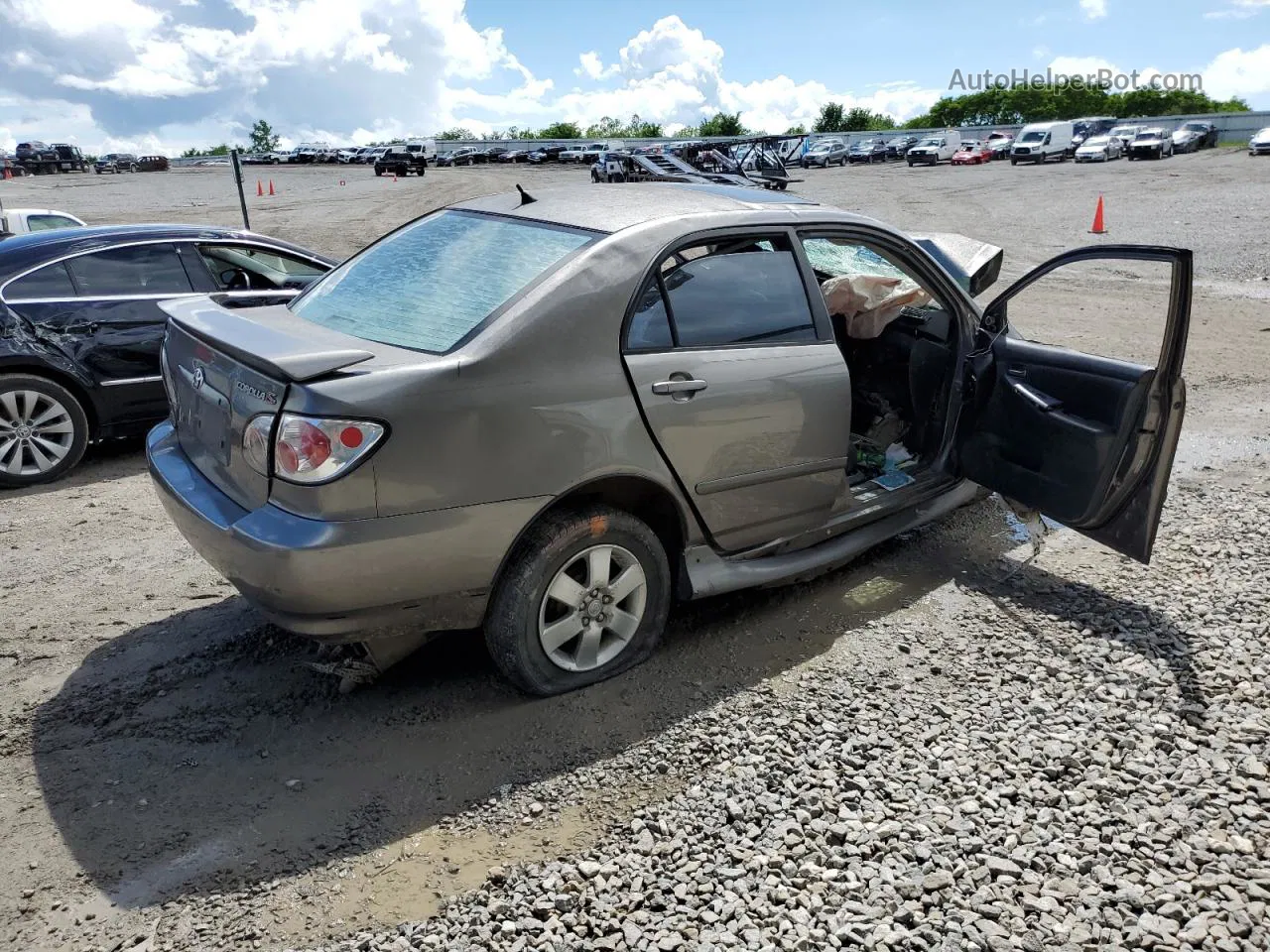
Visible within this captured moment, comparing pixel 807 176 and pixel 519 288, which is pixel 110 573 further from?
pixel 807 176

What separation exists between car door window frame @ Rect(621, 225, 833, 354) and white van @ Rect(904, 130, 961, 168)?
160ft

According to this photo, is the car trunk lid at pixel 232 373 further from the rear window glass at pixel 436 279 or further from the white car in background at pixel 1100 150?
the white car in background at pixel 1100 150

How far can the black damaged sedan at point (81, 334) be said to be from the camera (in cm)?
602

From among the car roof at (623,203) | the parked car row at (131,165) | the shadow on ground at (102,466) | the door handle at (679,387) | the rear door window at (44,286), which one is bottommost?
the shadow on ground at (102,466)

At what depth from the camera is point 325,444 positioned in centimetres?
292

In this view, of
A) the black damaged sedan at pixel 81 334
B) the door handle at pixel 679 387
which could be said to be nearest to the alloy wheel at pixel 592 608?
the door handle at pixel 679 387

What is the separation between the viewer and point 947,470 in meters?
4.80

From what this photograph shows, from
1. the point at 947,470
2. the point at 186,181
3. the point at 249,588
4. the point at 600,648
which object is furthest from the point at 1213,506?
the point at 186,181

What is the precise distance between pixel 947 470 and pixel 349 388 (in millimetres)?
3015

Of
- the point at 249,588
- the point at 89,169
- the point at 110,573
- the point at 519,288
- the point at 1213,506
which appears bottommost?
the point at 1213,506

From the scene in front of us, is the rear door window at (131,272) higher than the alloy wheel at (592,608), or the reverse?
the rear door window at (131,272)

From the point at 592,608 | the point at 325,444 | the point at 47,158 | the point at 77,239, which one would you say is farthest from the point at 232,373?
the point at 47,158

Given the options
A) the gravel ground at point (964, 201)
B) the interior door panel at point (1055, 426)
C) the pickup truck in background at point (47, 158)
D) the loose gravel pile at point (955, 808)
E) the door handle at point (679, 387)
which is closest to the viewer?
the loose gravel pile at point (955, 808)

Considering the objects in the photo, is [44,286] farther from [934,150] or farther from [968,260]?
[934,150]
